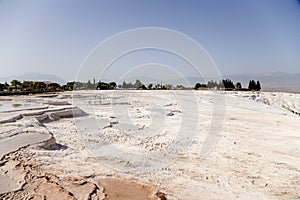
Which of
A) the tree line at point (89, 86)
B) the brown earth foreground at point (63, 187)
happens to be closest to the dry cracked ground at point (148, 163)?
the brown earth foreground at point (63, 187)

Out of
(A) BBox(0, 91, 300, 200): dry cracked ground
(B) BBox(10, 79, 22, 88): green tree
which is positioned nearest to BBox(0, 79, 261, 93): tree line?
(B) BBox(10, 79, 22, 88): green tree

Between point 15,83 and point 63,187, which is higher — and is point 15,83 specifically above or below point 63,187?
above

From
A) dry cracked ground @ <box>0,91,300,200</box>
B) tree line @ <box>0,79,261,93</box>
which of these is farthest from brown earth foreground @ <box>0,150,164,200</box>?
tree line @ <box>0,79,261,93</box>

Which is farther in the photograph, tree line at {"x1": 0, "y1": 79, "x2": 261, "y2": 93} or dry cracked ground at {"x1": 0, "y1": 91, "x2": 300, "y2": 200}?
tree line at {"x1": 0, "y1": 79, "x2": 261, "y2": 93}

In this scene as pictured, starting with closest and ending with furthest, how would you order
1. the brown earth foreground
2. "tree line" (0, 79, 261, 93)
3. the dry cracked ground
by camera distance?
the brown earth foreground → the dry cracked ground → "tree line" (0, 79, 261, 93)

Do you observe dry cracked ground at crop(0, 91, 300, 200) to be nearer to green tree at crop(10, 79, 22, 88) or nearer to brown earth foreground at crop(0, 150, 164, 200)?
brown earth foreground at crop(0, 150, 164, 200)

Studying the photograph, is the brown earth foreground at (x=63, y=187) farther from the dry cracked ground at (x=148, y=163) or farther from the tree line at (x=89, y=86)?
the tree line at (x=89, y=86)

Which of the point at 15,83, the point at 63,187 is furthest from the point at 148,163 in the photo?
the point at 15,83

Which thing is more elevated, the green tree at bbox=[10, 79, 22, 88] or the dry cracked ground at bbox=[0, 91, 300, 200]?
the green tree at bbox=[10, 79, 22, 88]

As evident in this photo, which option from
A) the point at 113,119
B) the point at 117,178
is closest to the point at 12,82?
the point at 113,119

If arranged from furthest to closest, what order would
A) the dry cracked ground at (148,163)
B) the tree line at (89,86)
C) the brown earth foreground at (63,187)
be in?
the tree line at (89,86), the dry cracked ground at (148,163), the brown earth foreground at (63,187)

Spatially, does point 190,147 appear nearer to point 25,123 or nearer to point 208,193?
point 208,193

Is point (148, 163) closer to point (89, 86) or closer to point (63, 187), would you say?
point (63, 187)

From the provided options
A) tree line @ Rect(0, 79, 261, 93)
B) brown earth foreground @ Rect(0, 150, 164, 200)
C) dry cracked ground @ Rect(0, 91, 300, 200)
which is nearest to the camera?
brown earth foreground @ Rect(0, 150, 164, 200)
